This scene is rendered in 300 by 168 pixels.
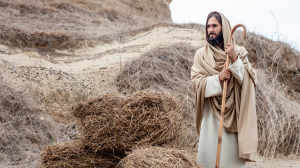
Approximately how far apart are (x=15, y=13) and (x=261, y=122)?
10.8 metres

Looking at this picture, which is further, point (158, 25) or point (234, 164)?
point (158, 25)

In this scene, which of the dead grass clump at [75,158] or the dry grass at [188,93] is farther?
the dry grass at [188,93]

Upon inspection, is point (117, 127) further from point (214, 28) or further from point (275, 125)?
point (275, 125)

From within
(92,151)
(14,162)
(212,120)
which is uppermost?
(212,120)

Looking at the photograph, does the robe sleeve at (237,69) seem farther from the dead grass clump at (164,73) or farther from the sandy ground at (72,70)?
the sandy ground at (72,70)

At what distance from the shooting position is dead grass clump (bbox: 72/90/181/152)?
2.42m

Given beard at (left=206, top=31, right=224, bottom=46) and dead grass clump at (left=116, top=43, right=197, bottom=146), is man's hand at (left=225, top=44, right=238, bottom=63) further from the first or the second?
dead grass clump at (left=116, top=43, right=197, bottom=146)

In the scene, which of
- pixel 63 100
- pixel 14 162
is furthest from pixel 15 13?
pixel 14 162

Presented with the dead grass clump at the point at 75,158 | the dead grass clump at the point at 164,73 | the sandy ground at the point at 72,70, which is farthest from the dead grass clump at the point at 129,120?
the dead grass clump at the point at 164,73

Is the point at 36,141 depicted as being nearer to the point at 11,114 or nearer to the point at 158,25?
the point at 11,114

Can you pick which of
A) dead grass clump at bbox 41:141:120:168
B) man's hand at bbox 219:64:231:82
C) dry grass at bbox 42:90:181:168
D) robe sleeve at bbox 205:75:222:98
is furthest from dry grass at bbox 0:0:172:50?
man's hand at bbox 219:64:231:82

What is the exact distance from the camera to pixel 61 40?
10148 mm

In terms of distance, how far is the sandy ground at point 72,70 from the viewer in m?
6.29

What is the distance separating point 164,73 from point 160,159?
183 inches
